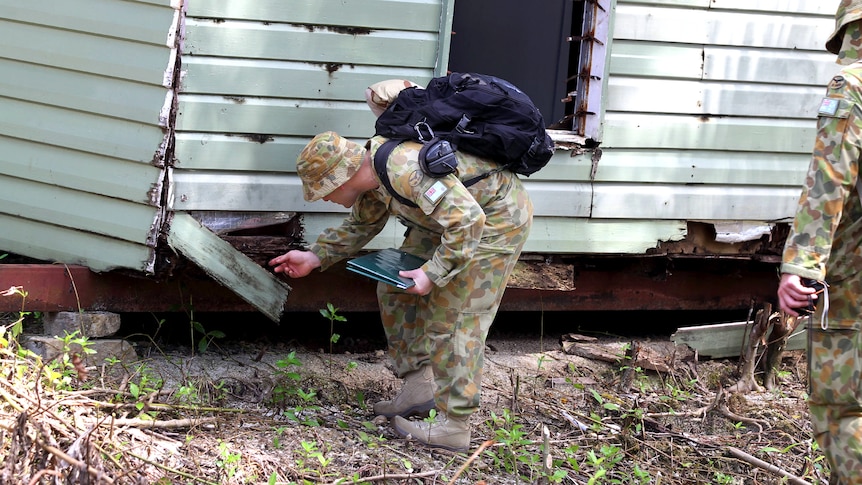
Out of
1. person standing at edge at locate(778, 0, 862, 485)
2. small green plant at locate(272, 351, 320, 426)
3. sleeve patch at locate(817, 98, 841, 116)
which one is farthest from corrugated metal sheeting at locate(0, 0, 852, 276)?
sleeve patch at locate(817, 98, 841, 116)

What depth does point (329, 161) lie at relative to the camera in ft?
12.2

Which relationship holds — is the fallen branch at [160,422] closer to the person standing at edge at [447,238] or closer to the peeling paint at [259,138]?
the person standing at edge at [447,238]

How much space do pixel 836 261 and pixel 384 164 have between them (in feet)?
5.59

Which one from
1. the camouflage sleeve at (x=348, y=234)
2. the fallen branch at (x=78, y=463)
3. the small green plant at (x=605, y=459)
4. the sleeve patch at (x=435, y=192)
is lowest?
the small green plant at (x=605, y=459)

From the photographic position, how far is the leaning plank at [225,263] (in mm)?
4281

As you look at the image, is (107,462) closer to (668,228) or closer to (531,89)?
(668,228)

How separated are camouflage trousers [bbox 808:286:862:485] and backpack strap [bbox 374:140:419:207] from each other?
62.5 inches

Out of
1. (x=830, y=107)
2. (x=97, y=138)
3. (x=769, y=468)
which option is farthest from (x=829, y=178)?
(x=97, y=138)

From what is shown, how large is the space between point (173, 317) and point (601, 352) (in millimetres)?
2519

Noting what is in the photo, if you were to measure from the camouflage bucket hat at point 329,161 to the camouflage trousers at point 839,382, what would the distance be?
1845mm

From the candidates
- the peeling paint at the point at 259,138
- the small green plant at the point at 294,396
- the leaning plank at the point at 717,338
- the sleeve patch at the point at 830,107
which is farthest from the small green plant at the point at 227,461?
the leaning plank at the point at 717,338

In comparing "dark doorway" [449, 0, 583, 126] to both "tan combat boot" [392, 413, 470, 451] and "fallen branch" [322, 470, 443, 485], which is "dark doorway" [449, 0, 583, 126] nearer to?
"tan combat boot" [392, 413, 470, 451]

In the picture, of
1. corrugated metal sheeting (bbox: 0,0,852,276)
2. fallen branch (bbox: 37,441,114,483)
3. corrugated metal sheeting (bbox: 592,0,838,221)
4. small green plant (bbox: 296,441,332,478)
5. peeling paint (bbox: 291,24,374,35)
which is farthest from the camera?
corrugated metal sheeting (bbox: 592,0,838,221)

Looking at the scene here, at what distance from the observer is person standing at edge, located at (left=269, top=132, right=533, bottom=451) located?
11.6 ft
